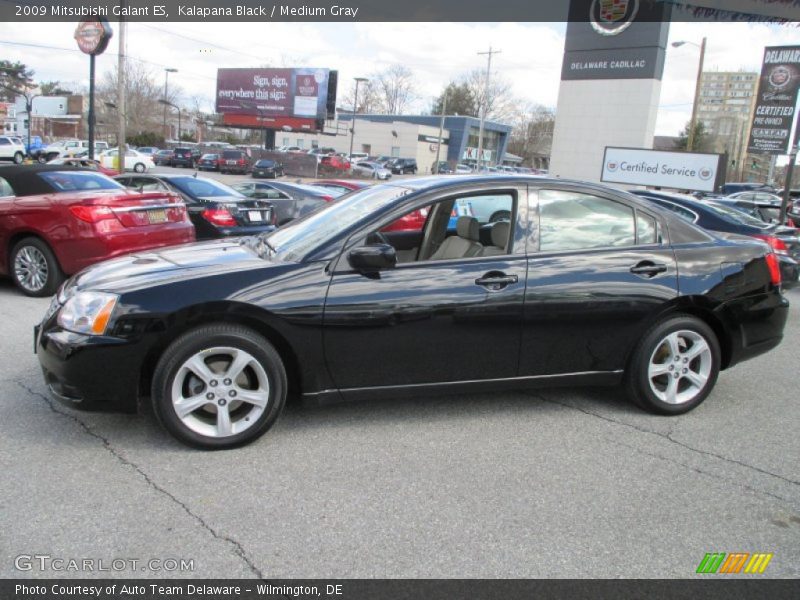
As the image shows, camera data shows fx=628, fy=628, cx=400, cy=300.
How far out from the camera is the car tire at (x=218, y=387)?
10.9 ft

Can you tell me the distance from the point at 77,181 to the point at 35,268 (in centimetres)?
126

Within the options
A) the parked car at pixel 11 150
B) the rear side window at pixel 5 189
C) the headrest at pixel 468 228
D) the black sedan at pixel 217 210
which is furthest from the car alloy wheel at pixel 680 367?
the parked car at pixel 11 150

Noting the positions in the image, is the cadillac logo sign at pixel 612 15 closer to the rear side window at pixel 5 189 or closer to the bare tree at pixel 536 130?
the rear side window at pixel 5 189

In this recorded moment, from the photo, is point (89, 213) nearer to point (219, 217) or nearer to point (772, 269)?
point (219, 217)

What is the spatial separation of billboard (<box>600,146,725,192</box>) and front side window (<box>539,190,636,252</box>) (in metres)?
21.4

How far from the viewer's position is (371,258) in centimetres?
349

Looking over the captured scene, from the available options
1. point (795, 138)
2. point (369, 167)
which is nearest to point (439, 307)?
point (795, 138)

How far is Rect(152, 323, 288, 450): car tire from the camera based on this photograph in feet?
10.9

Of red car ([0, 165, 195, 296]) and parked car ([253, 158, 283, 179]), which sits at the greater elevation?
parked car ([253, 158, 283, 179])

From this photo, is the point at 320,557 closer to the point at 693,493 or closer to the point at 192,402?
the point at 192,402

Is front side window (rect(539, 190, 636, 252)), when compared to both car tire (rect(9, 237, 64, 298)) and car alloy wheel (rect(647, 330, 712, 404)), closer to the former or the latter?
car alloy wheel (rect(647, 330, 712, 404))

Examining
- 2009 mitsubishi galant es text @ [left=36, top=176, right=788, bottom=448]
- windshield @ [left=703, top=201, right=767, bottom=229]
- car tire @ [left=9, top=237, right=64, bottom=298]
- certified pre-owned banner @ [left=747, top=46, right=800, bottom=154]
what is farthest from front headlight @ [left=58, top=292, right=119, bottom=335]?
certified pre-owned banner @ [left=747, top=46, right=800, bottom=154]

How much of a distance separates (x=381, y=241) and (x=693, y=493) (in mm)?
2143

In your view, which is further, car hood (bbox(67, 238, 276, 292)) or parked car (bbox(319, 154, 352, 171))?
parked car (bbox(319, 154, 352, 171))
